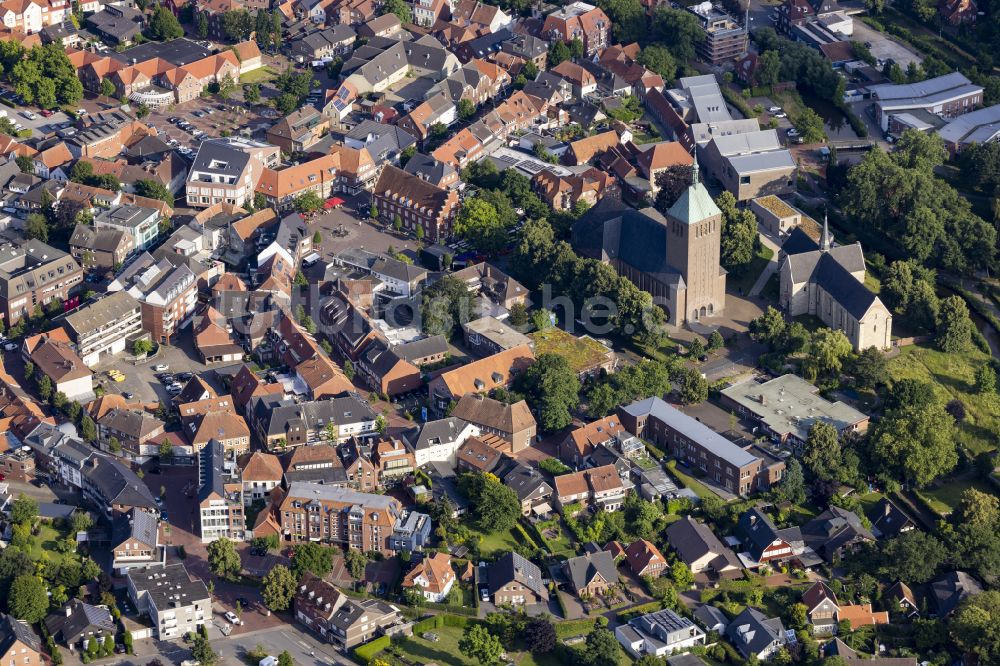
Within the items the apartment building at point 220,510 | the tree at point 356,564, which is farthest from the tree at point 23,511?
the tree at point 356,564

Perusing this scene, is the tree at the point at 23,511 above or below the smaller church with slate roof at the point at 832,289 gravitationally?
below

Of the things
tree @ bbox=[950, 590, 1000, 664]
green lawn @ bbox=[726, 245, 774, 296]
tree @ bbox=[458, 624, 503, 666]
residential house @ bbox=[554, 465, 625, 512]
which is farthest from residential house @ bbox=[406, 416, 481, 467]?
tree @ bbox=[950, 590, 1000, 664]

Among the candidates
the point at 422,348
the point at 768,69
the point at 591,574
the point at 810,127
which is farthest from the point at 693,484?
the point at 768,69

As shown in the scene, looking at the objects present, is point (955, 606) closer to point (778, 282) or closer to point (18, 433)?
point (778, 282)

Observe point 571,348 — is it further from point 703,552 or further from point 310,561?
point 310,561

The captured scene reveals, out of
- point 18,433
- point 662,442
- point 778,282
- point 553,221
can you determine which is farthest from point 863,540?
point 18,433

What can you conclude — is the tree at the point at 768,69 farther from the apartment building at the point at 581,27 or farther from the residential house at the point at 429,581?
the residential house at the point at 429,581
